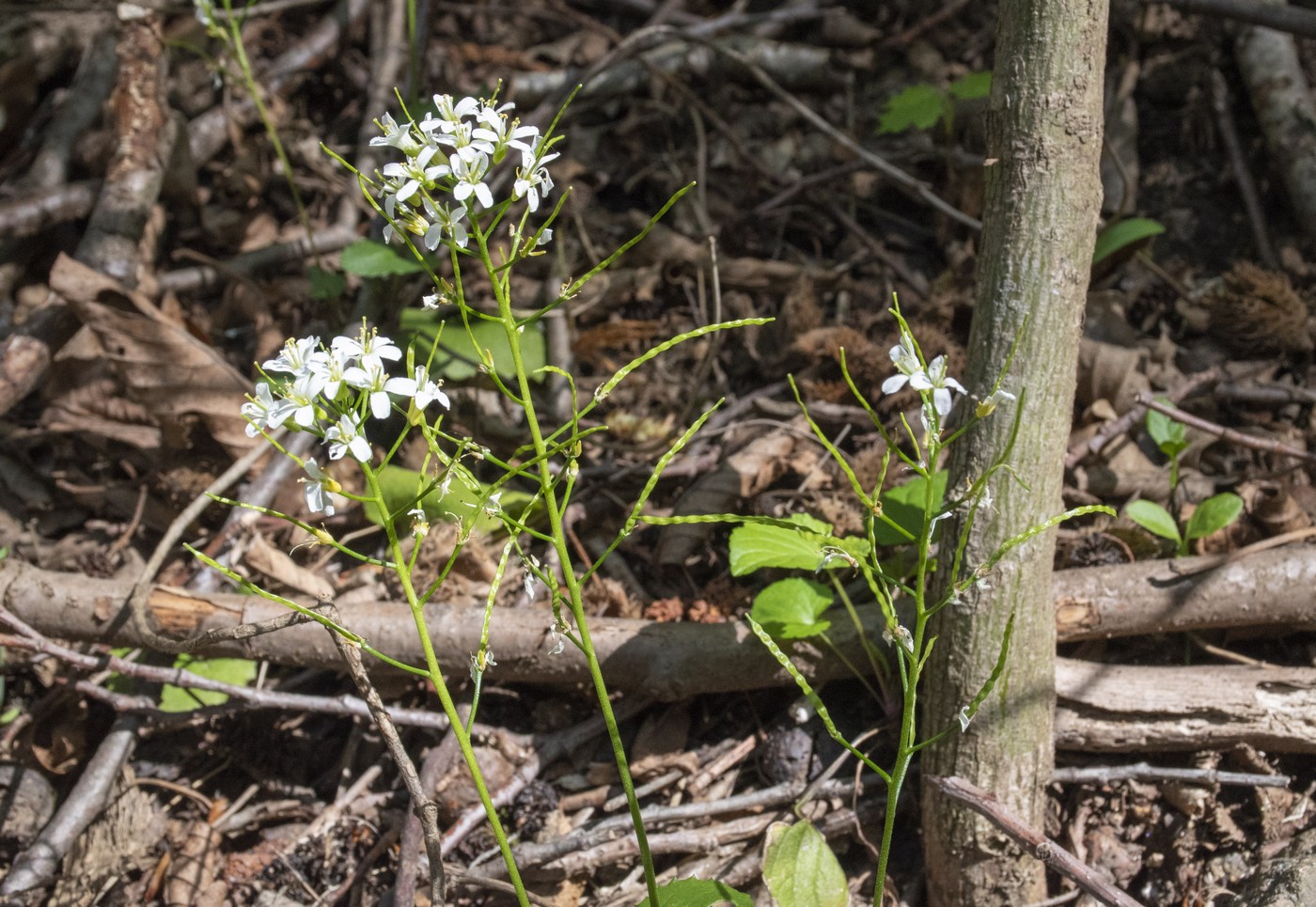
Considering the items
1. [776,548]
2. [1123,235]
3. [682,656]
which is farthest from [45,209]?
[1123,235]

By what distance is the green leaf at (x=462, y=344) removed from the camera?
3387 mm

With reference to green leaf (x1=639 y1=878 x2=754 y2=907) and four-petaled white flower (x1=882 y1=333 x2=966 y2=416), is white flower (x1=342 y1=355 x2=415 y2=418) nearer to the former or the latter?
four-petaled white flower (x1=882 y1=333 x2=966 y2=416)

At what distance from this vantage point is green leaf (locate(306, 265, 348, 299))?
12.1ft

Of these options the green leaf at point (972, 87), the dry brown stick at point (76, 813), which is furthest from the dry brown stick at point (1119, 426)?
the dry brown stick at point (76, 813)

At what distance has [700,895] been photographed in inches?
72.5

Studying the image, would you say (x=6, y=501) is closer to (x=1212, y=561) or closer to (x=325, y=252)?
(x=325, y=252)

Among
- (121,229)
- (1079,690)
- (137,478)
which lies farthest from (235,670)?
(1079,690)

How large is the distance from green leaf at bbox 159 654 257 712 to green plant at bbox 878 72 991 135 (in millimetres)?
2991

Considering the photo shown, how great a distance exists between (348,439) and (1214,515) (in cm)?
215

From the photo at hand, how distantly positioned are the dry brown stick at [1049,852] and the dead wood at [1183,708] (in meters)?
0.40

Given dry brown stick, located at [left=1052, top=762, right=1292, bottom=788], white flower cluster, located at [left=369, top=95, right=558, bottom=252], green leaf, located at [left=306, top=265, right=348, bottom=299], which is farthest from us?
green leaf, located at [left=306, top=265, right=348, bottom=299]

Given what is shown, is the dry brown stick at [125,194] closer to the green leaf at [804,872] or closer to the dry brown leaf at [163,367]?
the dry brown leaf at [163,367]

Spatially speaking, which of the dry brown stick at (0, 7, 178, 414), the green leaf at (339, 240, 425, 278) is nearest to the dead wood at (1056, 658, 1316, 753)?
the green leaf at (339, 240, 425, 278)

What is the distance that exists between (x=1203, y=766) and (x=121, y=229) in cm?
402
